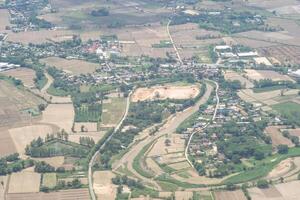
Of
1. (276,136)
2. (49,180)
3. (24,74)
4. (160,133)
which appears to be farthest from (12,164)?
(276,136)

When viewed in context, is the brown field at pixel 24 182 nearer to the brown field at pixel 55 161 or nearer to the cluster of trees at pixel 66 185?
the cluster of trees at pixel 66 185

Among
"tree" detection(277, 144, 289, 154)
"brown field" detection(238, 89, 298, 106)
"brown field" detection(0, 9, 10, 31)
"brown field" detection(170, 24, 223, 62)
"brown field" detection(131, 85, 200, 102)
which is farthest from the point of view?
"brown field" detection(0, 9, 10, 31)

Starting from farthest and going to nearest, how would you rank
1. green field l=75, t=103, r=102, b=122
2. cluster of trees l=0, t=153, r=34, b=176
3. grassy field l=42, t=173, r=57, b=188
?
1. green field l=75, t=103, r=102, b=122
2. cluster of trees l=0, t=153, r=34, b=176
3. grassy field l=42, t=173, r=57, b=188

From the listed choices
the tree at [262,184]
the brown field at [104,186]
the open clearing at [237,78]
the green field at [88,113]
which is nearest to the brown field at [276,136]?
the tree at [262,184]

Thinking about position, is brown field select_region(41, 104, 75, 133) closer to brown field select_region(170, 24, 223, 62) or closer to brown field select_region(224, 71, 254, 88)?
brown field select_region(224, 71, 254, 88)

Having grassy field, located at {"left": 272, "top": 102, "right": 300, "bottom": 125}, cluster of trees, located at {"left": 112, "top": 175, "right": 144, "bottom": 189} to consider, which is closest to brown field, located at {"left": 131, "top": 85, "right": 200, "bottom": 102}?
grassy field, located at {"left": 272, "top": 102, "right": 300, "bottom": 125}

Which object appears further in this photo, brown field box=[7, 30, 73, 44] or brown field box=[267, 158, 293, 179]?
brown field box=[7, 30, 73, 44]

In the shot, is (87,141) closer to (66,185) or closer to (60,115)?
(60,115)
